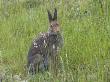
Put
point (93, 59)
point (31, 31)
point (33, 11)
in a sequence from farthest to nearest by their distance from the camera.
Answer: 1. point (33, 11)
2. point (31, 31)
3. point (93, 59)

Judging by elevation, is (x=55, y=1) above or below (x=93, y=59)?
above

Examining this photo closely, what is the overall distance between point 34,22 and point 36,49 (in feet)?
5.41

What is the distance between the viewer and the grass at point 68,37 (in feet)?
17.1

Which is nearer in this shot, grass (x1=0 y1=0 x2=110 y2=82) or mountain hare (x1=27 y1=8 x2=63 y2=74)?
grass (x1=0 y1=0 x2=110 y2=82)

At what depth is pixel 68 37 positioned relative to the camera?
22.2 feet

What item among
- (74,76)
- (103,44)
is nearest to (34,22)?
(103,44)

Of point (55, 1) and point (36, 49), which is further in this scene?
point (55, 1)

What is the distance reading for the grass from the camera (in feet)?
17.1

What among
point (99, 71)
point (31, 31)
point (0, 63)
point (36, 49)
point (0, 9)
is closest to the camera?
point (99, 71)

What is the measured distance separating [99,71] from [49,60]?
1.30 metres

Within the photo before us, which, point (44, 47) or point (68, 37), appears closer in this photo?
point (44, 47)

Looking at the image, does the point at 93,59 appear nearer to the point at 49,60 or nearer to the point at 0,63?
the point at 49,60

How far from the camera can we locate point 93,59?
5.63 m

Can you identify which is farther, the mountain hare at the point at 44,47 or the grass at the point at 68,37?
the mountain hare at the point at 44,47
